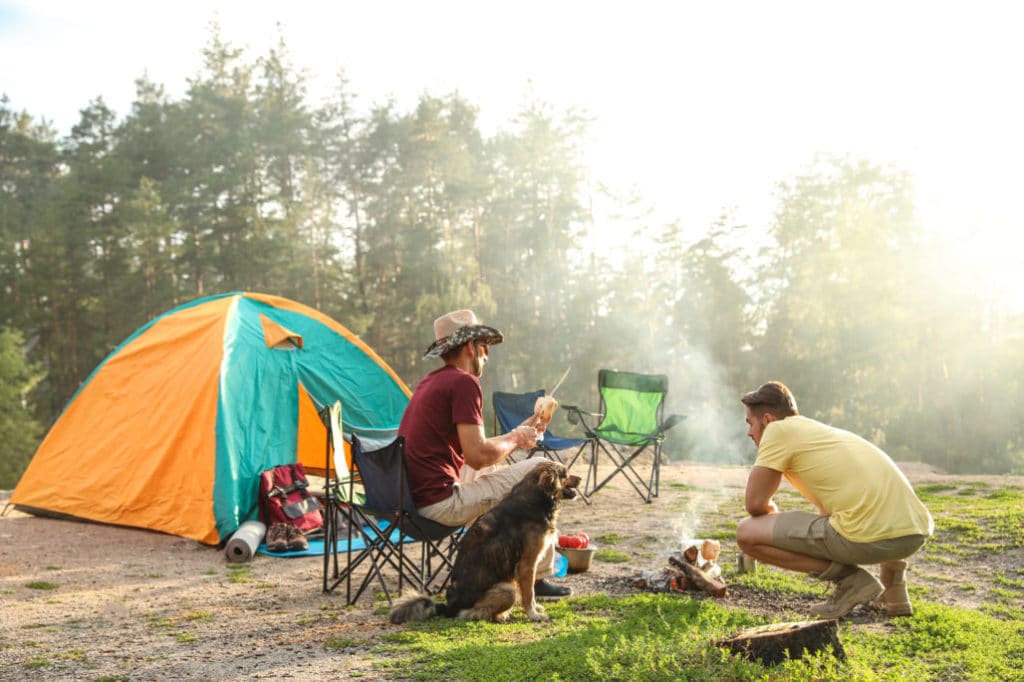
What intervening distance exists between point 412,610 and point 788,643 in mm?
1494

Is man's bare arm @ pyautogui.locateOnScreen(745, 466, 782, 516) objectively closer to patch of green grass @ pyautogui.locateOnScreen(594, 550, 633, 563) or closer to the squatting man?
the squatting man

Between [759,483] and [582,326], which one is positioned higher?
[582,326]

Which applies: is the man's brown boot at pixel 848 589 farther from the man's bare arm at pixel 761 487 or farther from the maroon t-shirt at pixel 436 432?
the maroon t-shirt at pixel 436 432

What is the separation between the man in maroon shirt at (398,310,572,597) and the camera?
11.0ft

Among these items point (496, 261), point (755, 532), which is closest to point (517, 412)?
point (755, 532)

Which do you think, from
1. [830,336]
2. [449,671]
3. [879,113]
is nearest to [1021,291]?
[830,336]

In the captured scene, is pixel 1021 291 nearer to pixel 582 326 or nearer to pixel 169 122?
pixel 582 326

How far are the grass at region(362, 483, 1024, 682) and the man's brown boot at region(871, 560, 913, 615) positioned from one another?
5 centimetres

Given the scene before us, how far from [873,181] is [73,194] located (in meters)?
18.9

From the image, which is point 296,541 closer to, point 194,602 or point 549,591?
point 194,602

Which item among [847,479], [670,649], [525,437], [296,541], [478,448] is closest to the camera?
[670,649]

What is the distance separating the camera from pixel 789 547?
3072mm

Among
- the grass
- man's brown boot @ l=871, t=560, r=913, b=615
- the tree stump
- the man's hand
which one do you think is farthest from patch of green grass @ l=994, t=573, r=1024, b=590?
the man's hand

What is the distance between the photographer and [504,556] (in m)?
3.08
